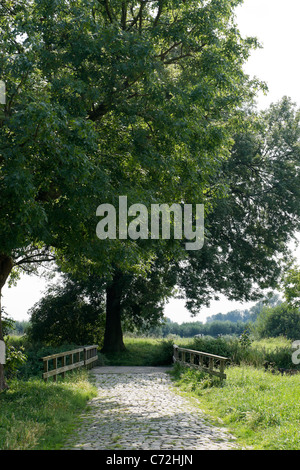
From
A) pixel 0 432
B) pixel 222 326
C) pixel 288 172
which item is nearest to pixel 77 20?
pixel 0 432

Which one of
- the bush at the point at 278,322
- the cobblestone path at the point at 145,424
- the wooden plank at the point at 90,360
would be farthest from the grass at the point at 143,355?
the bush at the point at 278,322

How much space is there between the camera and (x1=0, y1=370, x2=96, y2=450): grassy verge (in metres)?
7.82

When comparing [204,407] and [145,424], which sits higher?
[145,424]

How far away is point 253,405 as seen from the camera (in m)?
10.0

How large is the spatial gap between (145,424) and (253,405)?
225 centimetres

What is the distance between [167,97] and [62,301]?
18732mm

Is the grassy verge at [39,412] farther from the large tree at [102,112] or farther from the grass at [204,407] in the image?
the large tree at [102,112]

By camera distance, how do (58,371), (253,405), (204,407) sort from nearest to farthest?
(253,405) < (204,407) < (58,371)

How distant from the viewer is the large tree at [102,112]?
10.5 metres

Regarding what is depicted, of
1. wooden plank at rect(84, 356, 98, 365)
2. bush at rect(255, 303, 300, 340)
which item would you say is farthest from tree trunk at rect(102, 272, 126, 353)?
bush at rect(255, 303, 300, 340)

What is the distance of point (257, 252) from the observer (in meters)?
29.2

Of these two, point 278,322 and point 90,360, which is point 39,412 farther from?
point 278,322

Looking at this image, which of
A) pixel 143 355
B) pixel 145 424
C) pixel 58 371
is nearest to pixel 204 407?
pixel 145 424

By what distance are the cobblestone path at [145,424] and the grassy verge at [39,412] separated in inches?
12.4
